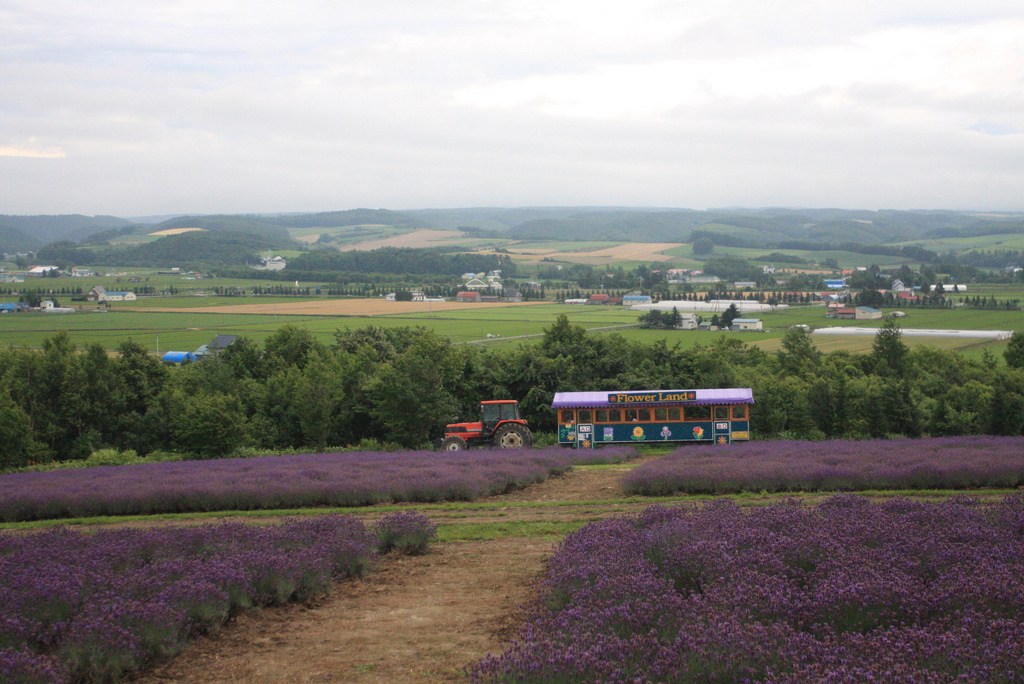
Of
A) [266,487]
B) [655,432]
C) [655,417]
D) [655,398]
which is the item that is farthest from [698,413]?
[266,487]

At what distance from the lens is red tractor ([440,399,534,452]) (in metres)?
28.9

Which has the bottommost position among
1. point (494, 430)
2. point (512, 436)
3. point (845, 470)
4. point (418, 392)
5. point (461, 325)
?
point (461, 325)

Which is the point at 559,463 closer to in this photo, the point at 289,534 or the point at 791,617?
the point at 289,534

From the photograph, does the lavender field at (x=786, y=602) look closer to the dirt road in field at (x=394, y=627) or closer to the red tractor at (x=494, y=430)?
the dirt road in field at (x=394, y=627)

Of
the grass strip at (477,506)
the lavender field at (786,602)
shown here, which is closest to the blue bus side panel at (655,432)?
the grass strip at (477,506)

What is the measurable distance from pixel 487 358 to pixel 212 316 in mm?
70608

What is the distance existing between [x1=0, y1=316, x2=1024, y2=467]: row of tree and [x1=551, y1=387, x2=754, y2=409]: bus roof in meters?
3.48

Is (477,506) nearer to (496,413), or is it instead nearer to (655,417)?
(655,417)

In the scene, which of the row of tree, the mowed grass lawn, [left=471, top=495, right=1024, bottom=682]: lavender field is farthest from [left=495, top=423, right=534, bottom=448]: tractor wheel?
the mowed grass lawn

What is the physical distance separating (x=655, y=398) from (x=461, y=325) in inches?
2413

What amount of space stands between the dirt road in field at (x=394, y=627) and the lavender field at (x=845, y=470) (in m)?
5.22

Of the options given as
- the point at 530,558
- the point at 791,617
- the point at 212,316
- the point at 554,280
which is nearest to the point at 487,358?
the point at 530,558

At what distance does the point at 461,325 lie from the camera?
290ft

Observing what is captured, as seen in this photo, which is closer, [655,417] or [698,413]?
[655,417]
